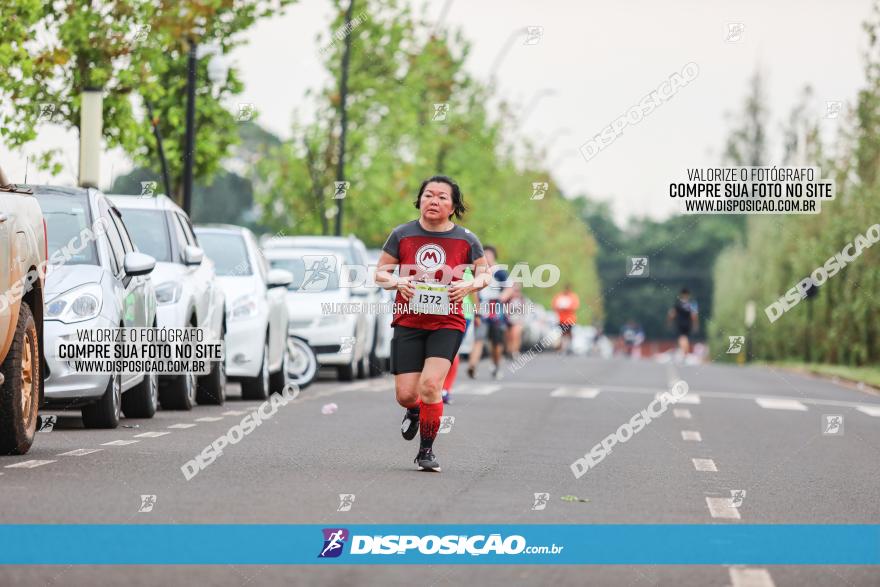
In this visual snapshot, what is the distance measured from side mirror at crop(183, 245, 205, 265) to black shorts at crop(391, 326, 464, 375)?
582 centimetres

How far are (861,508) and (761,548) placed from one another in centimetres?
212

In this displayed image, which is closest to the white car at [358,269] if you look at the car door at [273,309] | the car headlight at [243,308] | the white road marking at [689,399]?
the car door at [273,309]

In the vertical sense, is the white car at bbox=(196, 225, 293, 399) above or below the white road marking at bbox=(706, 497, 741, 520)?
above

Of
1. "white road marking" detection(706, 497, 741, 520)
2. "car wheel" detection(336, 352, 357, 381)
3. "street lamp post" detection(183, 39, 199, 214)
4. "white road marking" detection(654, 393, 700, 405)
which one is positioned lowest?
"white road marking" detection(654, 393, 700, 405)

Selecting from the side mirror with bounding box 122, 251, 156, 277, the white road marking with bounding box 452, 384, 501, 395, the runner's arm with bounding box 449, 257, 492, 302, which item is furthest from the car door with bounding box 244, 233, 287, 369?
the runner's arm with bounding box 449, 257, 492, 302

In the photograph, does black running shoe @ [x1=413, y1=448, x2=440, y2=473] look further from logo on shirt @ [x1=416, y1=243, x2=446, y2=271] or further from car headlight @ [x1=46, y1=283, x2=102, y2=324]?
car headlight @ [x1=46, y1=283, x2=102, y2=324]

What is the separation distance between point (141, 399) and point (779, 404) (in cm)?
996

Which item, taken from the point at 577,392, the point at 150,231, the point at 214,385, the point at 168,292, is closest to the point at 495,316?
the point at 577,392

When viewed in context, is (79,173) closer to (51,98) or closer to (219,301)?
(51,98)

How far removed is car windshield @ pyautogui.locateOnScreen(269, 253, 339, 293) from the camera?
2492cm

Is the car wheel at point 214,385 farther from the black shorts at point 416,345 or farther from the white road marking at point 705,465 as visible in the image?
the black shorts at point 416,345

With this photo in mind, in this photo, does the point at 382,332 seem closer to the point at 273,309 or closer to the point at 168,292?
the point at 273,309

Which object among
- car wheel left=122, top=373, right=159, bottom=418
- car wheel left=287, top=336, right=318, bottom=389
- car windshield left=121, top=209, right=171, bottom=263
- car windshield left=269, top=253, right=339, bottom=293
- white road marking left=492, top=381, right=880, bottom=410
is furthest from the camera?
car windshield left=269, top=253, right=339, bottom=293

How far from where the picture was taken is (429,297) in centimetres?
1159
